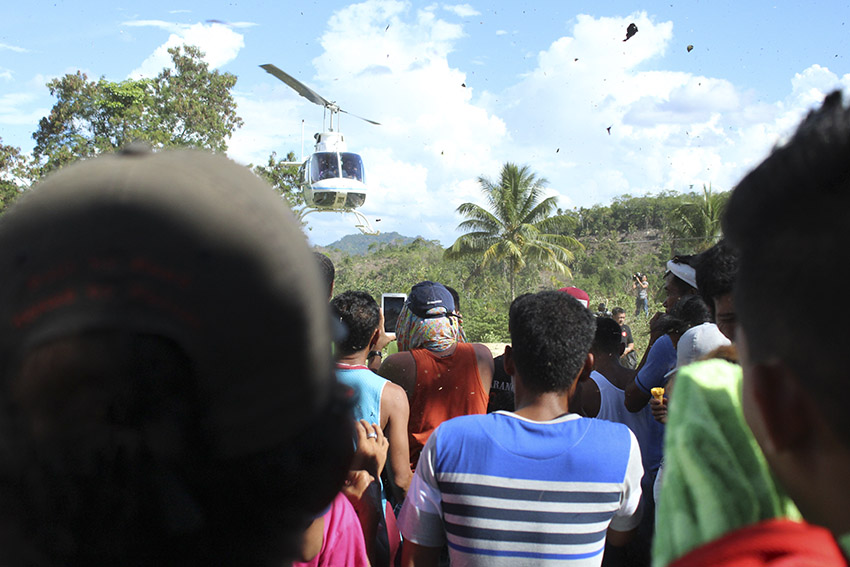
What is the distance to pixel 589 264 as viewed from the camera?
4225 centimetres

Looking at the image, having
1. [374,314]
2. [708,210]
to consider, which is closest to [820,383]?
[374,314]

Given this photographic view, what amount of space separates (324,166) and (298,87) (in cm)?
205

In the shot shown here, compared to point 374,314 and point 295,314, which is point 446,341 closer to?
point 374,314

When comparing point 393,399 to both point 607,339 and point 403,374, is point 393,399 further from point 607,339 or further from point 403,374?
point 607,339

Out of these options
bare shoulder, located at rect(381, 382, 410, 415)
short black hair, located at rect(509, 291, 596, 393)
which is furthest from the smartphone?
short black hair, located at rect(509, 291, 596, 393)

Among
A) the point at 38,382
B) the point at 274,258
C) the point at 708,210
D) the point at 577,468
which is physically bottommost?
the point at 577,468

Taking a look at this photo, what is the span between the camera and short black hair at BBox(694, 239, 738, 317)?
259cm

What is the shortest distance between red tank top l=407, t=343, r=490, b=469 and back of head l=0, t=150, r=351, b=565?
263 cm

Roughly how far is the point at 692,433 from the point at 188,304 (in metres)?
0.63

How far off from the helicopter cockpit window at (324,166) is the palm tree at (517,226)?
12.1 meters

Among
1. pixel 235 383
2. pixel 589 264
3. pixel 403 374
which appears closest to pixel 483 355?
pixel 403 374

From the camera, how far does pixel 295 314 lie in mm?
652

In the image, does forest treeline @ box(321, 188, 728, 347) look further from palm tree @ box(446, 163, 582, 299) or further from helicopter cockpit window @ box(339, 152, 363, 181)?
helicopter cockpit window @ box(339, 152, 363, 181)

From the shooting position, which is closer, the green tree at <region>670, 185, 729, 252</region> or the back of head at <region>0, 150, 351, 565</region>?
the back of head at <region>0, 150, 351, 565</region>
